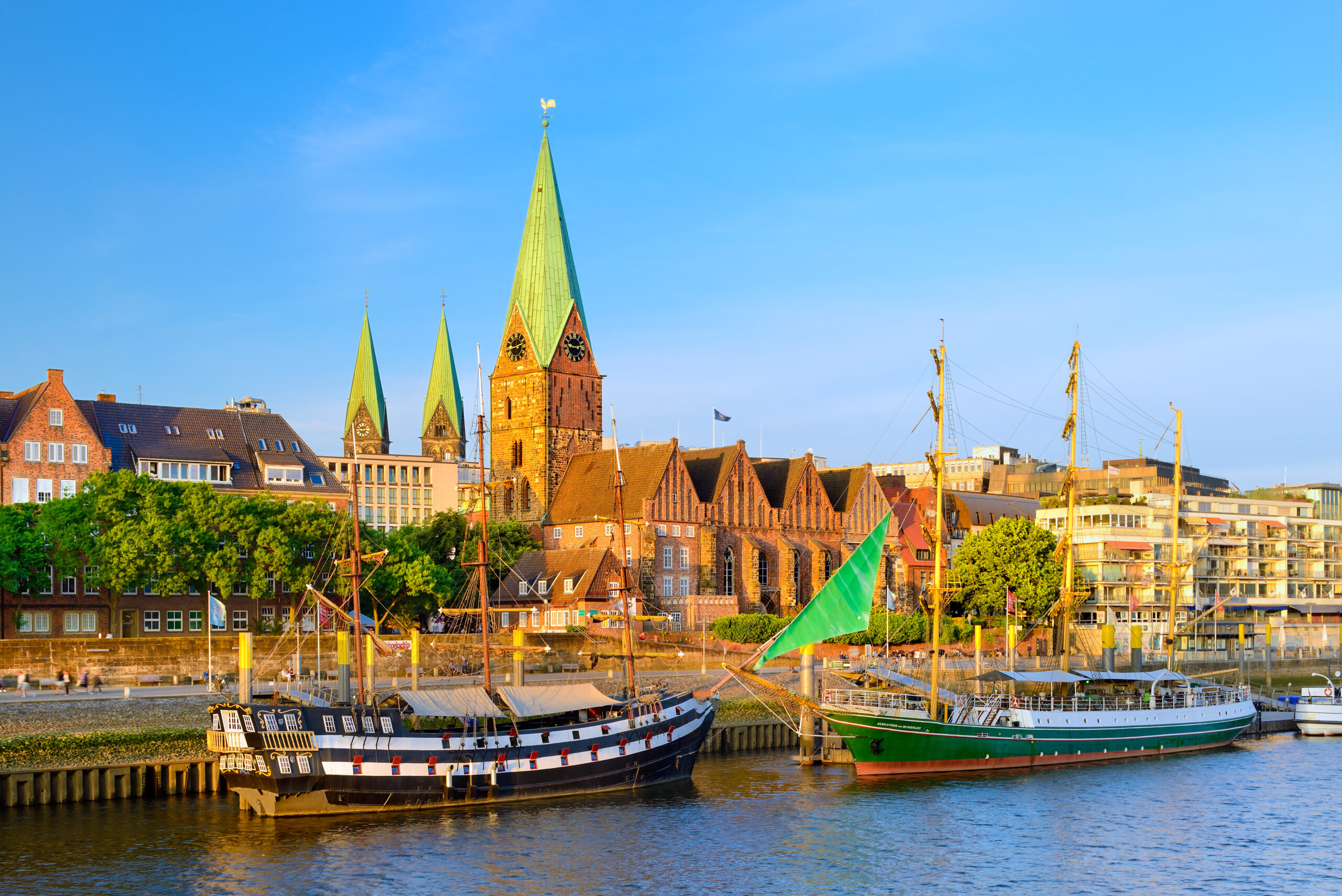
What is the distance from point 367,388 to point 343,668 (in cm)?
13468

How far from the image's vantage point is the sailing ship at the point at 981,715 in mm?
63781

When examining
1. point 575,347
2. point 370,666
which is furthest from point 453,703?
point 575,347

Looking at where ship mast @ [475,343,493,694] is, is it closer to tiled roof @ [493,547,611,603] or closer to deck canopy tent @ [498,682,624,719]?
deck canopy tent @ [498,682,624,719]

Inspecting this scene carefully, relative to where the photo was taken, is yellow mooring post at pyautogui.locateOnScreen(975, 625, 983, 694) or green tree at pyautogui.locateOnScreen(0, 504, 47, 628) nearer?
yellow mooring post at pyautogui.locateOnScreen(975, 625, 983, 694)

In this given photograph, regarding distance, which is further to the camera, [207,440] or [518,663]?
[207,440]

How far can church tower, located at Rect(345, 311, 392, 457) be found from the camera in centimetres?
19325

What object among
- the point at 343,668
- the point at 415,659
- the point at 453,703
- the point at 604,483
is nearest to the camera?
the point at 453,703

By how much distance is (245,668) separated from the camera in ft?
196

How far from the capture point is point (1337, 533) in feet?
500

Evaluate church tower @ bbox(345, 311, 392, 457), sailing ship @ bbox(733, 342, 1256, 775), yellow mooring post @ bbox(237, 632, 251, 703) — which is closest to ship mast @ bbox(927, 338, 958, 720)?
sailing ship @ bbox(733, 342, 1256, 775)

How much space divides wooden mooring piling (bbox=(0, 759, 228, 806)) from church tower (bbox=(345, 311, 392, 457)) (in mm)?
136383

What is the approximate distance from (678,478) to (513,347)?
25.8 m

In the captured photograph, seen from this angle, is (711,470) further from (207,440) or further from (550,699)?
(550,699)

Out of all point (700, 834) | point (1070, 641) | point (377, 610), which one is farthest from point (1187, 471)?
point (700, 834)
